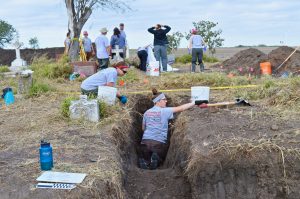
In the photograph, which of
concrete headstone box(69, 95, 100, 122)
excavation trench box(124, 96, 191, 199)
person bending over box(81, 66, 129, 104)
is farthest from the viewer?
person bending over box(81, 66, 129, 104)

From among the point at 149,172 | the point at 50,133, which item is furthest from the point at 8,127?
the point at 149,172

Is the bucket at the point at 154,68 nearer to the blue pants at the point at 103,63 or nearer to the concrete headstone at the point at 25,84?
the blue pants at the point at 103,63

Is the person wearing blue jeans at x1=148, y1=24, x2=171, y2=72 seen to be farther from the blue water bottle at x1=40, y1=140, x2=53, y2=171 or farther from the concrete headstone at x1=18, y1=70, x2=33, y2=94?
the blue water bottle at x1=40, y1=140, x2=53, y2=171

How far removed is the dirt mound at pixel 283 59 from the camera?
661 inches

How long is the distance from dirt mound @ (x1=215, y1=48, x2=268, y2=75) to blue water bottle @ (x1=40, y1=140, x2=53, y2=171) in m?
12.5

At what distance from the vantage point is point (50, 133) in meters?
7.82

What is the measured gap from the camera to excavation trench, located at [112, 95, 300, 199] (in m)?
6.27

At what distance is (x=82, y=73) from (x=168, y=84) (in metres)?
4.03

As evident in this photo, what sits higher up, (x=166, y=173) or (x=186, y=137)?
(x=186, y=137)

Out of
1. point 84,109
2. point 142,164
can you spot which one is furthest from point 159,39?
point 84,109

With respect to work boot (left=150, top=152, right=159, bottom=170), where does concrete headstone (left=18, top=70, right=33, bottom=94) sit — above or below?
above

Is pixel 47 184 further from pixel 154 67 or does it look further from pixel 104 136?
pixel 154 67

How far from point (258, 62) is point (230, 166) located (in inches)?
495

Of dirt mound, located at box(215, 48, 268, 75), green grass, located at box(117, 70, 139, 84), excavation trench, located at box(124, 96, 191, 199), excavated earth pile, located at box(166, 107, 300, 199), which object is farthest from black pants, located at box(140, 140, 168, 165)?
dirt mound, located at box(215, 48, 268, 75)
